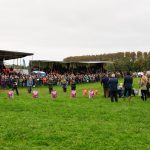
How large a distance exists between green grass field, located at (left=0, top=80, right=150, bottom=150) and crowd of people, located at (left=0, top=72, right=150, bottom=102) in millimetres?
5234

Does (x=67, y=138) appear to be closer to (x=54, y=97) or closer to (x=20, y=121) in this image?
(x=20, y=121)

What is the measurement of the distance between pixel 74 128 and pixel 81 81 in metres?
44.6

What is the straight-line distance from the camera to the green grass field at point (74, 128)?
12.0 metres

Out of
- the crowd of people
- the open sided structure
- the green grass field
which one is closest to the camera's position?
the green grass field

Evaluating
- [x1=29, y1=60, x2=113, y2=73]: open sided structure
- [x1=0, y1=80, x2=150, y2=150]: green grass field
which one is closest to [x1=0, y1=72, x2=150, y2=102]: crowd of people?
[x1=29, y1=60, x2=113, y2=73]: open sided structure

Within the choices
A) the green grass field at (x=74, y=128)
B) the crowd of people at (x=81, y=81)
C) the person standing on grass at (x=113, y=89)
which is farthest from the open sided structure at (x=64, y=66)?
the green grass field at (x=74, y=128)

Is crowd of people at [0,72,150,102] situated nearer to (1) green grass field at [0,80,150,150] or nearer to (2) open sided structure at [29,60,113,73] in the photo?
(2) open sided structure at [29,60,113,73]

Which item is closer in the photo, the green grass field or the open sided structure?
the green grass field

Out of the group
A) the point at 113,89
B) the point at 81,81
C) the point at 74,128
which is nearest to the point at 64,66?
the point at 81,81

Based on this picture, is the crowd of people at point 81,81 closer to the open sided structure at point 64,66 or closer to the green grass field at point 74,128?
the open sided structure at point 64,66

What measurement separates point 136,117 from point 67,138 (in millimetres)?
5438

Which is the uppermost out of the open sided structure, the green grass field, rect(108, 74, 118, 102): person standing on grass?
the open sided structure

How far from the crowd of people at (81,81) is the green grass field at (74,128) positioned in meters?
5.23

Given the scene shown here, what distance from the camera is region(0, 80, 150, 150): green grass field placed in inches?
472
